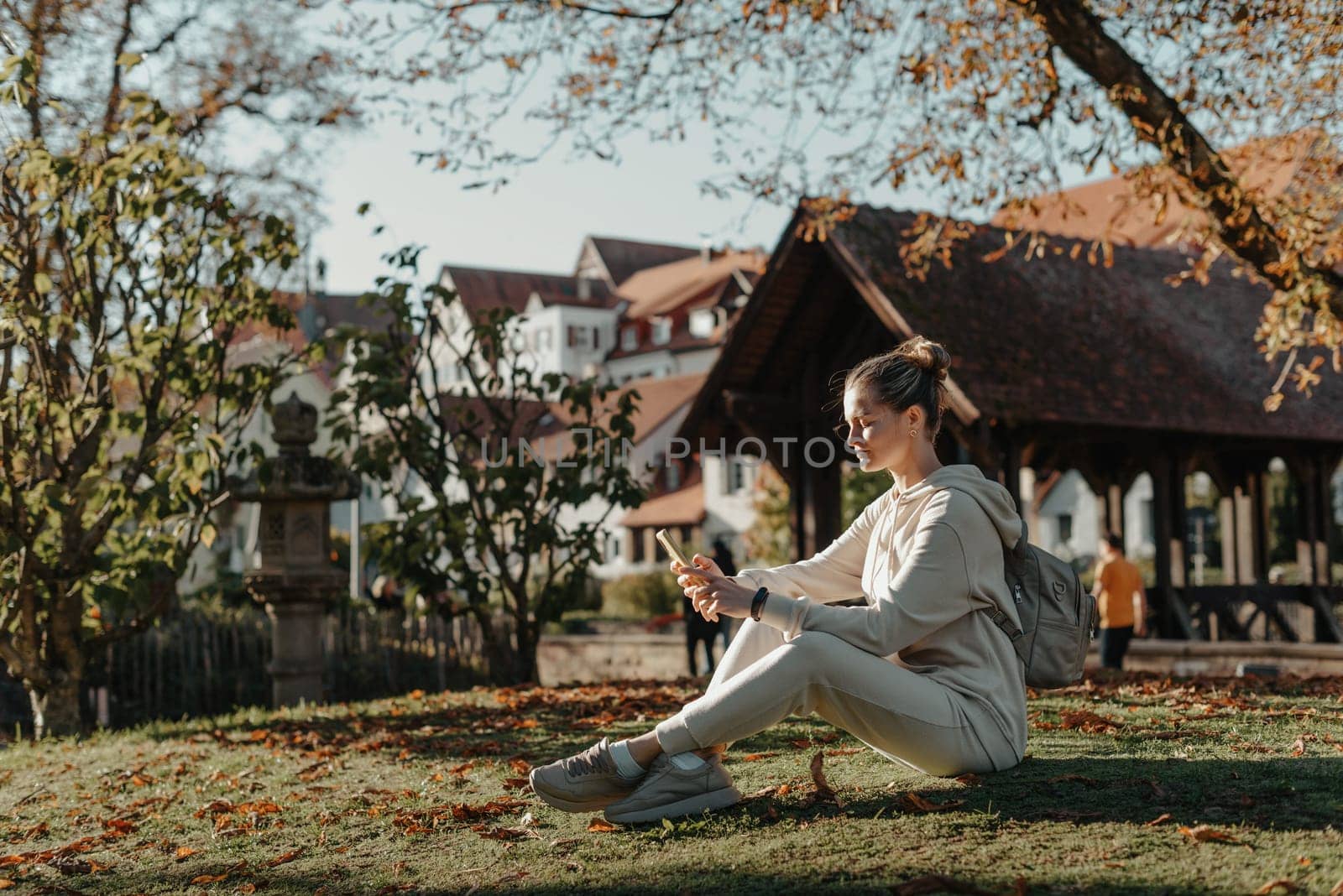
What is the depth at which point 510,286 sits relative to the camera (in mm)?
87000

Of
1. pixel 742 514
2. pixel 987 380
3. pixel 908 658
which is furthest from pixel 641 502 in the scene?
pixel 742 514

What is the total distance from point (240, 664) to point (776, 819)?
1327cm

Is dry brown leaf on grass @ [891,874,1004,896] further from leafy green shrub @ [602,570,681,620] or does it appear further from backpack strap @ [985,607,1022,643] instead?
leafy green shrub @ [602,570,681,620]

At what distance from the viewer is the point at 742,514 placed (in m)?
54.2

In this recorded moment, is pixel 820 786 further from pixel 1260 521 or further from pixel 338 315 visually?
pixel 338 315

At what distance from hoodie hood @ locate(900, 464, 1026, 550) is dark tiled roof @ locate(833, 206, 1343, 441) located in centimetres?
1119

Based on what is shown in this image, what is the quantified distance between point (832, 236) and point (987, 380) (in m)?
2.45

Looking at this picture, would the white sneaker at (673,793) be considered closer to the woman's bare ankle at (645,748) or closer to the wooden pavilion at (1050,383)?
the woman's bare ankle at (645,748)

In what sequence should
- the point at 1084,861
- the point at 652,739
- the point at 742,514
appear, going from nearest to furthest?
1. the point at 1084,861
2. the point at 652,739
3. the point at 742,514

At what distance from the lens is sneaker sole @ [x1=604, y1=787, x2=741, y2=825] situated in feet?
15.3

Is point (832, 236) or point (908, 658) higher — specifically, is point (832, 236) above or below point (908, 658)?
above

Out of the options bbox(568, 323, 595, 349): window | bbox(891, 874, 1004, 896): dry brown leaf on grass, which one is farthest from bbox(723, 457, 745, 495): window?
bbox(891, 874, 1004, 896): dry brown leaf on grass

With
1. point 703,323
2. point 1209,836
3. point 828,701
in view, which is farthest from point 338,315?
point 1209,836

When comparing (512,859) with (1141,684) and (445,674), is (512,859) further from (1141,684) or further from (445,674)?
(445,674)
